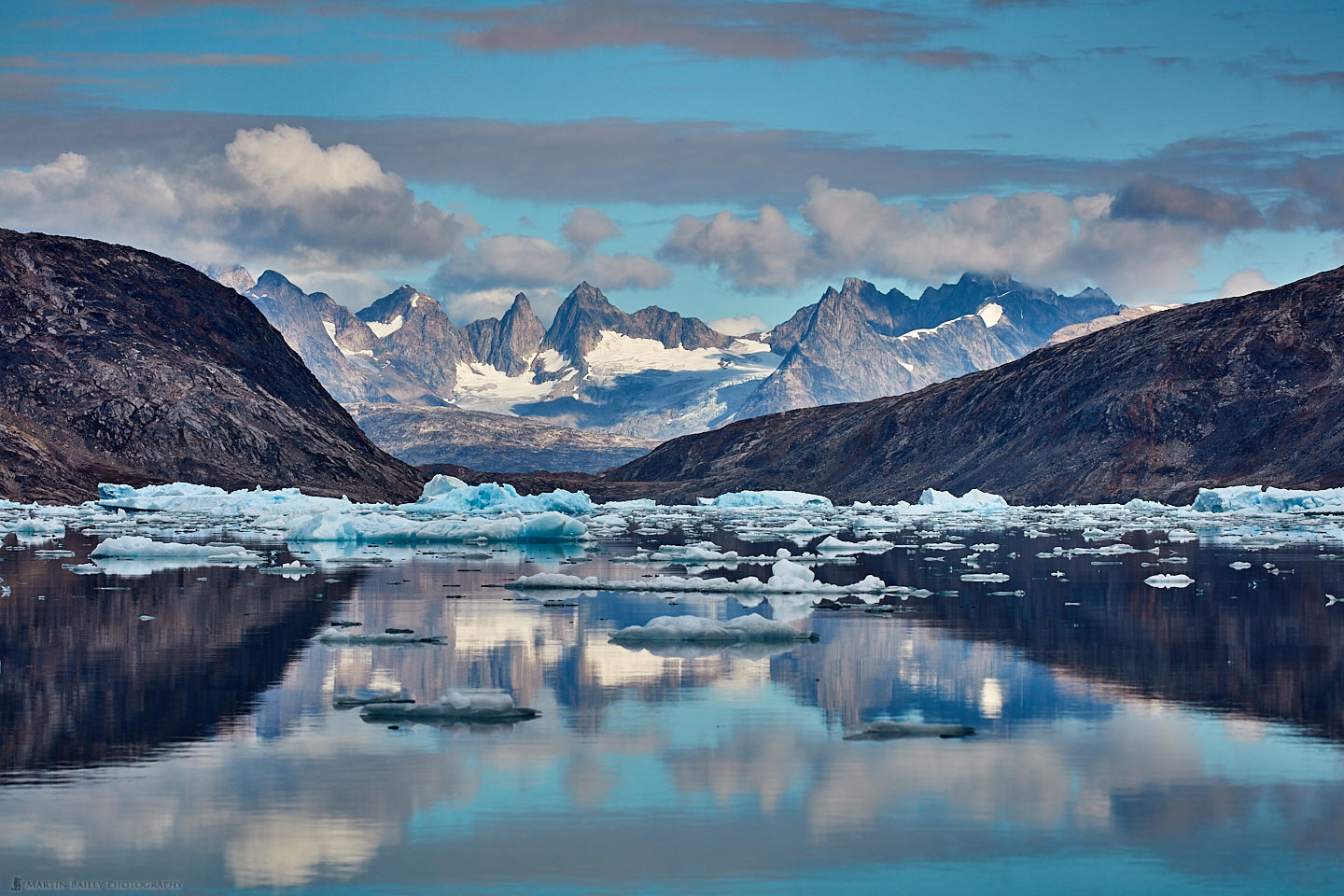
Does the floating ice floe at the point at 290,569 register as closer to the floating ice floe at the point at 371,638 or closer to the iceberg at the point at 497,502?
the floating ice floe at the point at 371,638

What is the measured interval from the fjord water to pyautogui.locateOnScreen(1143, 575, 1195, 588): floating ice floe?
22.1 feet

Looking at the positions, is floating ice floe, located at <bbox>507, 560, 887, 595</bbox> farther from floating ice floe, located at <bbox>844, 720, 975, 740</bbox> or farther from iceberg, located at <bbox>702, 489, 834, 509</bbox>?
iceberg, located at <bbox>702, 489, 834, 509</bbox>

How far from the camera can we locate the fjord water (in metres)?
10.6

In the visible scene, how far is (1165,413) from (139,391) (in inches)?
4160

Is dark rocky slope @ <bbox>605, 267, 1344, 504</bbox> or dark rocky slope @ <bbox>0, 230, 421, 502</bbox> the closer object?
dark rocky slope @ <bbox>0, 230, 421, 502</bbox>

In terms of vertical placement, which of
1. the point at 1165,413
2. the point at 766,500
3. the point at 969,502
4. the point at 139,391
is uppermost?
the point at 139,391

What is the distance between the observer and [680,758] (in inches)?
554

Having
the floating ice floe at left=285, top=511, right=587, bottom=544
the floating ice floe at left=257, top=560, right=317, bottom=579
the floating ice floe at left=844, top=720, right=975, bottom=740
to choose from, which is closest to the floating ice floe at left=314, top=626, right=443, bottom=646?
the floating ice floe at left=844, top=720, right=975, bottom=740

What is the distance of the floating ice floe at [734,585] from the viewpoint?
3159 cm

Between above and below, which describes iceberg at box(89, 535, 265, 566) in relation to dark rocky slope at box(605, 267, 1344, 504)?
below

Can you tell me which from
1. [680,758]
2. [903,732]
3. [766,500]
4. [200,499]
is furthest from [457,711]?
[766,500]

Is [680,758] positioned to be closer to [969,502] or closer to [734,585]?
[734,585]

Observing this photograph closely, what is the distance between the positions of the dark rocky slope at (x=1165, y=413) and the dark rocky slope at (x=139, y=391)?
68.5 metres

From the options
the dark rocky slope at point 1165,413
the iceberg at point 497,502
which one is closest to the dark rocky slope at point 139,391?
the iceberg at point 497,502
